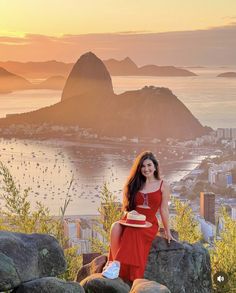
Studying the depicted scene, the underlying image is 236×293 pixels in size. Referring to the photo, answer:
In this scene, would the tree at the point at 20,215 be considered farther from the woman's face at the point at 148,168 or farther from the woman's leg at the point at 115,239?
the woman's face at the point at 148,168

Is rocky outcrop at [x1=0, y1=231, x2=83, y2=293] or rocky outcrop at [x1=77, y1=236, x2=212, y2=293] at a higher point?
rocky outcrop at [x1=0, y1=231, x2=83, y2=293]

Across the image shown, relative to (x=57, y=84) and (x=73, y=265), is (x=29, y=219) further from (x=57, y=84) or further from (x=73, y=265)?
(x=57, y=84)

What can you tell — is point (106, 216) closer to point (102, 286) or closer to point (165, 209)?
point (165, 209)

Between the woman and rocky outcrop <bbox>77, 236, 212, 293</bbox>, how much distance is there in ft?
0.24

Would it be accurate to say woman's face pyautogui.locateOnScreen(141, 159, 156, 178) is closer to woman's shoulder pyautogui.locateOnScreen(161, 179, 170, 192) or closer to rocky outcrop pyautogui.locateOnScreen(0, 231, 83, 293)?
woman's shoulder pyautogui.locateOnScreen(161, 179, 170, 192)

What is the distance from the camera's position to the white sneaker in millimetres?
4220

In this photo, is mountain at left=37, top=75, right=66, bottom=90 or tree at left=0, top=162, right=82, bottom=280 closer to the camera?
tree at left=0, top=162, right=82, bottom=280

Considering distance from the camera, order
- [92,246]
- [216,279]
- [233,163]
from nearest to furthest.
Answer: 1. [216,279]
2. [92,246]
3. [233,163]

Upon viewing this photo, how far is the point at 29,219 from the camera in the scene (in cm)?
555

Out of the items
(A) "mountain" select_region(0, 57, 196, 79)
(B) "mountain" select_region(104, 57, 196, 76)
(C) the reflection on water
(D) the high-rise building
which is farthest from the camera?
(C) the reflection on water

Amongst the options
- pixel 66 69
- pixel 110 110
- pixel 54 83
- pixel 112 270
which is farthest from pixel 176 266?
pixel 110 110

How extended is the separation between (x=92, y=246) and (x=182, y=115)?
16423mm

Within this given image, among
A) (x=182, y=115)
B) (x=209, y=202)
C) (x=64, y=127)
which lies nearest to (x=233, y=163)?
(x=182, y=115)

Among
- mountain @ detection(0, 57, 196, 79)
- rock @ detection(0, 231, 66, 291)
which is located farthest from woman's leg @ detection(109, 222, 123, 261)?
mountain @ detection(0, 57, 196, 79)
